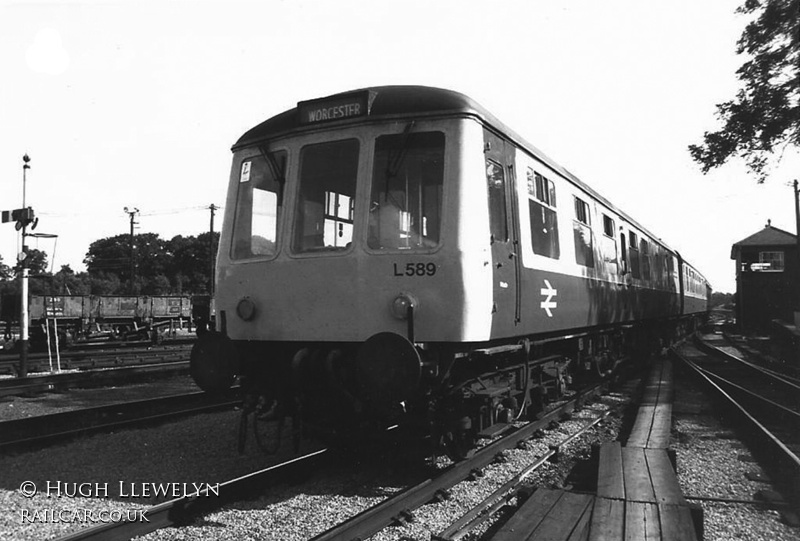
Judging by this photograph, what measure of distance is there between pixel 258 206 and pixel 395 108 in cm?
164

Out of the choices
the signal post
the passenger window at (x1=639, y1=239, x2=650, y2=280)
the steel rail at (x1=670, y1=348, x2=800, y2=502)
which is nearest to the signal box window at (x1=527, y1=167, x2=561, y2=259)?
the steel rail at (x1=670, y1=348, x2=800, y2=502)

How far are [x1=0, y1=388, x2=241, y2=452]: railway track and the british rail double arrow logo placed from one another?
328cm

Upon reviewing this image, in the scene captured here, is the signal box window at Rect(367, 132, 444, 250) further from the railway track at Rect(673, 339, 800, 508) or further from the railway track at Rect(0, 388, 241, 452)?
the railway track at Rect(673, 339, 800, 508)

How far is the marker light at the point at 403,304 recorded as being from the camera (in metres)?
4.79

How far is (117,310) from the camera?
86.9 ft

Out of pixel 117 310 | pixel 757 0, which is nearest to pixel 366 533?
pixel 757 0

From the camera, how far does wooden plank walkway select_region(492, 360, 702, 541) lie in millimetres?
3873

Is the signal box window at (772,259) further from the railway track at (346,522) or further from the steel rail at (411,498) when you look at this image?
the railway track at (346,522)

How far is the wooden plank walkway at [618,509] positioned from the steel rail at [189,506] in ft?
6.53

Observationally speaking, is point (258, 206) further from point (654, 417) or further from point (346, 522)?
point (654, 417)

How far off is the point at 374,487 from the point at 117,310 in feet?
80.5

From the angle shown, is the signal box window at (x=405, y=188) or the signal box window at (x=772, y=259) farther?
the signal box window at (x=772, y=259)

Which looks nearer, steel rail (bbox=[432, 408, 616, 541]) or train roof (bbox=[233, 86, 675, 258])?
steel rail (bbox=[432, 408, 616, 541])

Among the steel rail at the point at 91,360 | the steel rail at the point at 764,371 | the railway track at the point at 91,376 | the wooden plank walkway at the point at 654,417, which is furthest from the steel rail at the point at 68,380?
the steel rail at the point at 764,371
